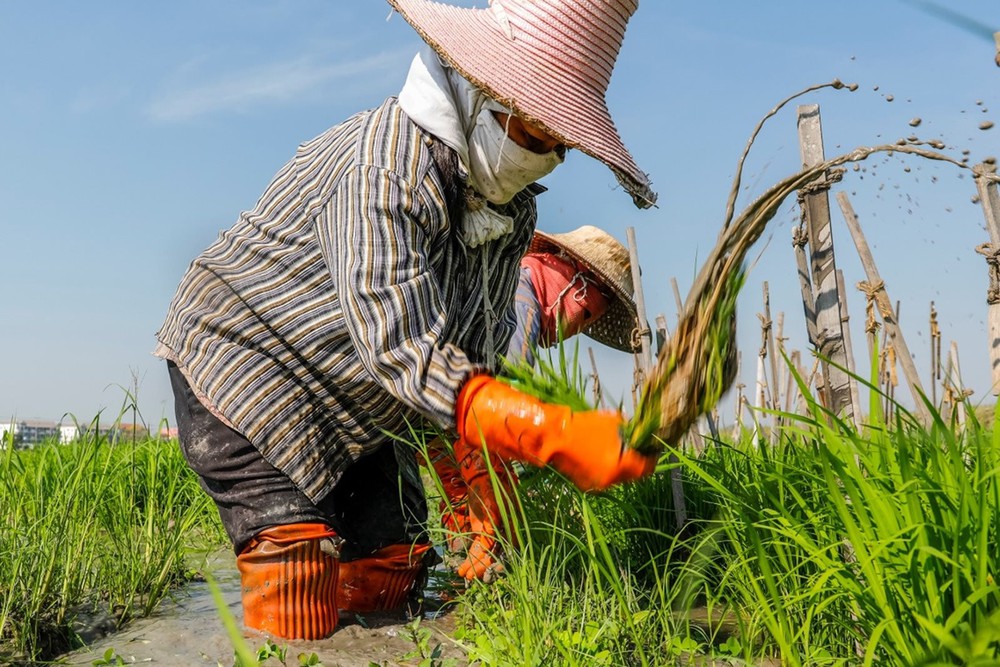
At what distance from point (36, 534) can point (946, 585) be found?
2.58m

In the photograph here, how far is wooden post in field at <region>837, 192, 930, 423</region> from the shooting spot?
2996mm

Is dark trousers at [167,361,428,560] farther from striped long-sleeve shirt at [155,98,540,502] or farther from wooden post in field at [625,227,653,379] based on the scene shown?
wooden post in field at [625,227,653,379]

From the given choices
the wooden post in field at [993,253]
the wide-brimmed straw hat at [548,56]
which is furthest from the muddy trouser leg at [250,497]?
the wooden post in field at [993,253]

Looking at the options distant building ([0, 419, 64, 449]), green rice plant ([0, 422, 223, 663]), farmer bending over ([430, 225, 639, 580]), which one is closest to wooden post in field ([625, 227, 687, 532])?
farmer bending over ([430, 225, 639, 580])

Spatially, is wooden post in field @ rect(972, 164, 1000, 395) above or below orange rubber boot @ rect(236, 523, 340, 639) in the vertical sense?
above

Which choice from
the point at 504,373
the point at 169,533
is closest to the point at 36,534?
the point at 169,533

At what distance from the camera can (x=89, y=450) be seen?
3.31 m

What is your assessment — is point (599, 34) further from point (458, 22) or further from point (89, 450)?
point (89, 450)

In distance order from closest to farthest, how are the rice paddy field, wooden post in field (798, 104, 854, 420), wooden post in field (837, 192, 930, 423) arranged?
the rice paddy field < wooden post in field (798, 104, 854, 420) < wooden post in field (837, 192, 930, 423)

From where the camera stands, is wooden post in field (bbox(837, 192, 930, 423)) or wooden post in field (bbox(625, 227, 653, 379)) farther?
wooden post in field (bbox(625, 227, 653, 379))

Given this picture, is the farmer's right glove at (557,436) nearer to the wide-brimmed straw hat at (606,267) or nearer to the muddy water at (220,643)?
the muddy water at (220,643)

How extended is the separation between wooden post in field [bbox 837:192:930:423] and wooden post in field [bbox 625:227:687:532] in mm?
740

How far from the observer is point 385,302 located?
2131mm

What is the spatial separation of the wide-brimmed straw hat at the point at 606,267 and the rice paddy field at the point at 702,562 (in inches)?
47.7
